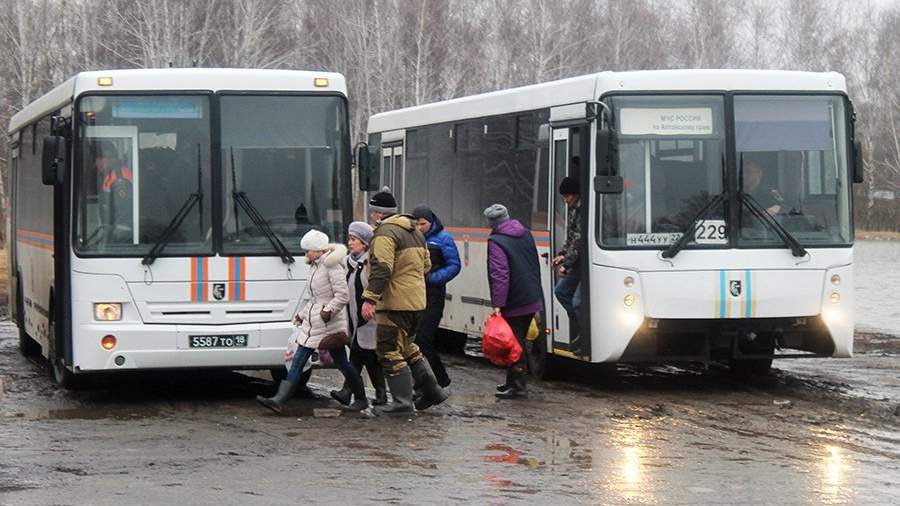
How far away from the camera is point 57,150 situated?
13.5 metres

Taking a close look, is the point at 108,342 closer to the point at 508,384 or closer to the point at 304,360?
the point at 304,360

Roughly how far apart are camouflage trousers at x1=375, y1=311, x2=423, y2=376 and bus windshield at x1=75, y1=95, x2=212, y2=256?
1.71m

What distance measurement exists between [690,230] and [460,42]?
55.9 metres

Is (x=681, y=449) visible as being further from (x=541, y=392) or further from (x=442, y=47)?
(x=442, y=47)

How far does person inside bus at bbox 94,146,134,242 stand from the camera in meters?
13.7

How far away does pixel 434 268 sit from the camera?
46.3 feet

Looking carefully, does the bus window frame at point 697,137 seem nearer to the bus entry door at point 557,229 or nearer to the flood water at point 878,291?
the bus entry door at point 557,229

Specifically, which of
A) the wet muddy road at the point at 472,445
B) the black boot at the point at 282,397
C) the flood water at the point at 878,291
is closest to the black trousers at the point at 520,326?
the wet muddy road at the point at 472,445

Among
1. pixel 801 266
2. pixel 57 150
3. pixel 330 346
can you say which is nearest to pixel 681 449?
pixel 330 346

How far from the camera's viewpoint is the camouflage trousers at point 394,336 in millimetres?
12945

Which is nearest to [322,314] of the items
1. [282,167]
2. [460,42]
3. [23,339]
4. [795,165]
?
[282,167]

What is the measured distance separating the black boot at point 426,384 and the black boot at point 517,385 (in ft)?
3.89

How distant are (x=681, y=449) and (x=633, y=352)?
3.70 meters

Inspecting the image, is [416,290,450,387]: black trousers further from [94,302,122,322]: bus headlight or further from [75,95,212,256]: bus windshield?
[94,302,122,322]: bus headlight
